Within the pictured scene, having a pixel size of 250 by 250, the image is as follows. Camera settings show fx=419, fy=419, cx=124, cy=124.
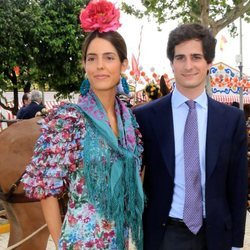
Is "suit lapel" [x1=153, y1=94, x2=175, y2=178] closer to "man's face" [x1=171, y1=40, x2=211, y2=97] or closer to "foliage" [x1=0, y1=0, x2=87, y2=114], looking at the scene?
"man's face" [x1=171, y1=40, x2=211, y2=97]

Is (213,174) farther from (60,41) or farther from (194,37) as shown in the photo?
→ (60,41)

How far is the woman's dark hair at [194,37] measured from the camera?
2156 millimetres

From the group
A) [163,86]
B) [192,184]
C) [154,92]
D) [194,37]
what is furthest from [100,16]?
[154,92]

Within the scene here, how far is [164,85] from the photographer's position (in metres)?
3.89

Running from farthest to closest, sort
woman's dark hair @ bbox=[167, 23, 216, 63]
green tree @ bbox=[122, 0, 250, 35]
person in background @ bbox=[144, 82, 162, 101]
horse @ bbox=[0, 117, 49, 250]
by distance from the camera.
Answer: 1. green tree @ bbox=[122, 0, 250, 35]
2. person in background @ bbox=[144, 82, 162, 101]
3. horse @ bbox=[0, 117, 49, 250]
4. woman's dark hair @ bbox=[167, 23, 216, 63]

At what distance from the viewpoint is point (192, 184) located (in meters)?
2.06

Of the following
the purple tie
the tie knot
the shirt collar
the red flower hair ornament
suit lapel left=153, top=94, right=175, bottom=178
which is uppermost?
the red flower hair ornament

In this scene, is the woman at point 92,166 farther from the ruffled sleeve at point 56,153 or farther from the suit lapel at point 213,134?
the suit lapel at point 213,134

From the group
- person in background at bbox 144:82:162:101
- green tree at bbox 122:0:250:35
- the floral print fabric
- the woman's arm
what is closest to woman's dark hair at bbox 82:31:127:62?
the floral print fabric

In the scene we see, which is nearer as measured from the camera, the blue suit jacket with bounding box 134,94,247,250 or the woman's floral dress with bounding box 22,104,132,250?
the woman's floral dress with bounding box 22,104,132,250

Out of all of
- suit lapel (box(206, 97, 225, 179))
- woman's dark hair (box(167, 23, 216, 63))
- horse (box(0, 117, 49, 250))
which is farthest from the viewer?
horse (box(0, 117, 49, 250))

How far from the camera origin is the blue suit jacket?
2074 millimetres

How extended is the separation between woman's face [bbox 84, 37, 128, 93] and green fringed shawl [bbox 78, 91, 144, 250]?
0.08 metres

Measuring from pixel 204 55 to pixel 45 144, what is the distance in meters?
0.94
